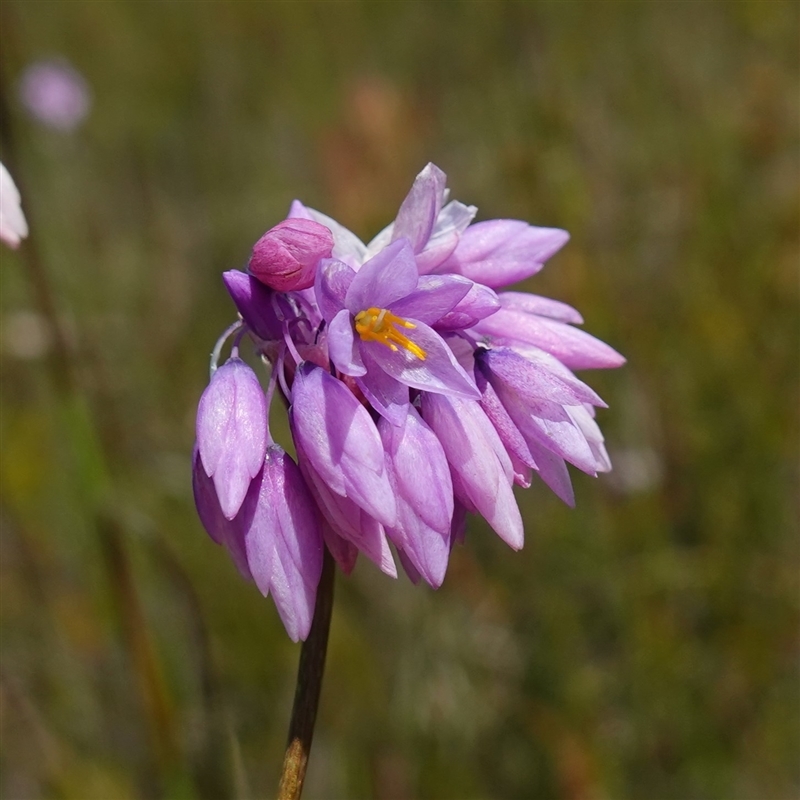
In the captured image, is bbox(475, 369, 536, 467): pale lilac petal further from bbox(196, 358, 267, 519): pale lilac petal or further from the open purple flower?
bbox(196, 358, 267, 519): pale lilac petal

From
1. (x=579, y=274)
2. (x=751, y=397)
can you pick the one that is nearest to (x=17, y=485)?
(x=579, y=274)

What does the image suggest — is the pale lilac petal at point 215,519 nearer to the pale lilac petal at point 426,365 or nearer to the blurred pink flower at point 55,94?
the pale lilac petal at point 426,365

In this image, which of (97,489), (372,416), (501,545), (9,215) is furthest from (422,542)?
(501,545)

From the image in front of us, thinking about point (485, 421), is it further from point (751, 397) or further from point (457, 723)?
point (751, 397)

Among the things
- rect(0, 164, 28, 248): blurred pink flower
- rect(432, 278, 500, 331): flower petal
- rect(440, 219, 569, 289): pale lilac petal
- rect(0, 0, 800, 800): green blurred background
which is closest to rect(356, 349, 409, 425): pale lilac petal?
rect(432, 278, 500, 331): flower petal

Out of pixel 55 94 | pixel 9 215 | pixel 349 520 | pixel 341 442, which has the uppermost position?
pixel 55 94

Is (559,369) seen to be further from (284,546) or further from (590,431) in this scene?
(284,546)
